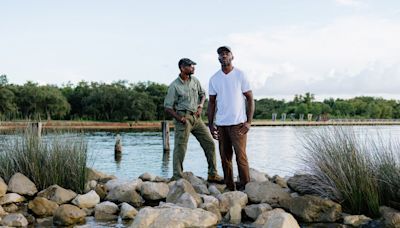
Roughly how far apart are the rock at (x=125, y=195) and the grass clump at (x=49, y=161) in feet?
1.65

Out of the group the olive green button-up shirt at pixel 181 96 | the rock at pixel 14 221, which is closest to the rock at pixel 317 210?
the olive green button-up shirt at pixel 181 96

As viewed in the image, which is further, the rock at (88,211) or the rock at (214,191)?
the rock at (214,191)

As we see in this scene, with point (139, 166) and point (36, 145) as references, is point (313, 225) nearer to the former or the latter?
point (36, 145)

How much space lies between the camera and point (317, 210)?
571 cm

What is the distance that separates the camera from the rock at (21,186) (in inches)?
266

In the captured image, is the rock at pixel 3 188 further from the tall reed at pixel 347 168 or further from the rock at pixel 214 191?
the tall reed at pixel 347 168

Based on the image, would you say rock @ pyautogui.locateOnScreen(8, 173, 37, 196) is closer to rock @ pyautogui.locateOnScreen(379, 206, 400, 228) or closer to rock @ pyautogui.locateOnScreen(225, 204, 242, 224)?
rock @ pyautogui.locateOnScreen(225, 204, 242, 224)

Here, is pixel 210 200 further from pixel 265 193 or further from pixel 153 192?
pixel 153 192

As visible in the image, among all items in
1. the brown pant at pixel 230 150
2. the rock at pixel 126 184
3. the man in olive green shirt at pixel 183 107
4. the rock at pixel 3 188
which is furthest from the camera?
the man in olive green shirt at pixel 183 107

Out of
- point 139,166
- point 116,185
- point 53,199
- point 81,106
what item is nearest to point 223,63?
point 116,185

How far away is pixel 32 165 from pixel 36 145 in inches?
11.0

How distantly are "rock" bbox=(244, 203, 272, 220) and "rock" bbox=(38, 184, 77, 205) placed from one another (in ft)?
7.17

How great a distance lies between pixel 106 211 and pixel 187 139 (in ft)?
5.53

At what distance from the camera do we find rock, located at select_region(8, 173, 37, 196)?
6.75m
